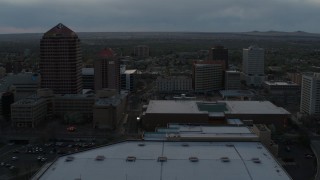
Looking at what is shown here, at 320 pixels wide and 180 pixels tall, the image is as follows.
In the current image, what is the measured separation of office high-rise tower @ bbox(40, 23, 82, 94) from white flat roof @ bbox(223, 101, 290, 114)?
32.0 ft

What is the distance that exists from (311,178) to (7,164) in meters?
10.9

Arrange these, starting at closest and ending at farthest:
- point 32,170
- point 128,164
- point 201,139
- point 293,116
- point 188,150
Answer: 1. point 128,164
2. point 188,150
3. point 201,139
4. point 32,170
5. point 293,116

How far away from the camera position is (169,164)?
11.6 meters

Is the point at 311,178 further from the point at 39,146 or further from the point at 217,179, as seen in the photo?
the point at 39,146

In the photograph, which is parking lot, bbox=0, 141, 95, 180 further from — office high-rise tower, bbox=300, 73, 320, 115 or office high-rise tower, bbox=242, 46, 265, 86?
office high-rise tower, bbox=242, 46, 265, 86

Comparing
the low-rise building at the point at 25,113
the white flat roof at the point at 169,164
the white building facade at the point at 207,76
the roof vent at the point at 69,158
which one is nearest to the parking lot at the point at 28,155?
the low-rise building at the point at 25,113

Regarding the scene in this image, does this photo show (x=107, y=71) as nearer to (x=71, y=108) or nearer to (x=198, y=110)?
(x=71, y=108)

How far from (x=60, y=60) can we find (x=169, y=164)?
18636 mm

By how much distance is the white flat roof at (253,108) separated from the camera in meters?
23.4

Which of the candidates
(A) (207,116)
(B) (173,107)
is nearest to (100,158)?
(A) (207,116)

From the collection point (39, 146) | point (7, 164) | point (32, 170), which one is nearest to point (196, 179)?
point (32, 170)

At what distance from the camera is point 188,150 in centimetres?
1302

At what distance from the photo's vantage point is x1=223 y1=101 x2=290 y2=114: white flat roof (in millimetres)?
23375

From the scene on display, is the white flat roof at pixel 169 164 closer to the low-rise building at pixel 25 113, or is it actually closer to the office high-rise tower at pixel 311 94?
the low-rise building at pixel 25 113
